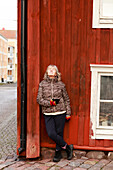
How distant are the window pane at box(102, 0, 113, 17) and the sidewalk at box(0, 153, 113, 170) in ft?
9.12

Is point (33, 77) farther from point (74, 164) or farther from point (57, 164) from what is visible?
point (74, 164)

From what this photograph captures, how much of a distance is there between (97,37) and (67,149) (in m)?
2.21

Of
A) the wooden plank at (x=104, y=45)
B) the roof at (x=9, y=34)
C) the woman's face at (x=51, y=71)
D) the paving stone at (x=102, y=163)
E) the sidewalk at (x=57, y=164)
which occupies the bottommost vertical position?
the sidewalk at (x=57, y=164)

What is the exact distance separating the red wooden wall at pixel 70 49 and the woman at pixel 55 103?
0.63ft

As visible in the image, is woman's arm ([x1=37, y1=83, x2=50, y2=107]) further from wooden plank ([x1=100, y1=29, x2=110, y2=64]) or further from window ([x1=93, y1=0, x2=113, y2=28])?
window ([x1=93, y1=0, x2=113, y2=28])

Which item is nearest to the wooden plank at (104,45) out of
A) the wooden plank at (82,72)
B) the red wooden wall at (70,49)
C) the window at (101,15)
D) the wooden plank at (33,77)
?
the red wooden wall at (70,49)

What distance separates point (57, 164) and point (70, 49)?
2.17 m

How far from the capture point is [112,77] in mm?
5078

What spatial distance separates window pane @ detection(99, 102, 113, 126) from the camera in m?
5.15

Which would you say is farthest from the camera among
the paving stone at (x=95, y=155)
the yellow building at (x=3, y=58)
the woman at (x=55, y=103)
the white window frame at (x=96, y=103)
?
the yellow building at (x=3, y=58)

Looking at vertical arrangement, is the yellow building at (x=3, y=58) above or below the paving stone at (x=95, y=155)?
above

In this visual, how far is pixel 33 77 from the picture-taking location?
507 centimetres

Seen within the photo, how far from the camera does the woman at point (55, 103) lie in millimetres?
4914

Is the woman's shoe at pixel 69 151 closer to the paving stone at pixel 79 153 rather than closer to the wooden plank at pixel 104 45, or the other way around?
the paving stone at pixel 79 153
